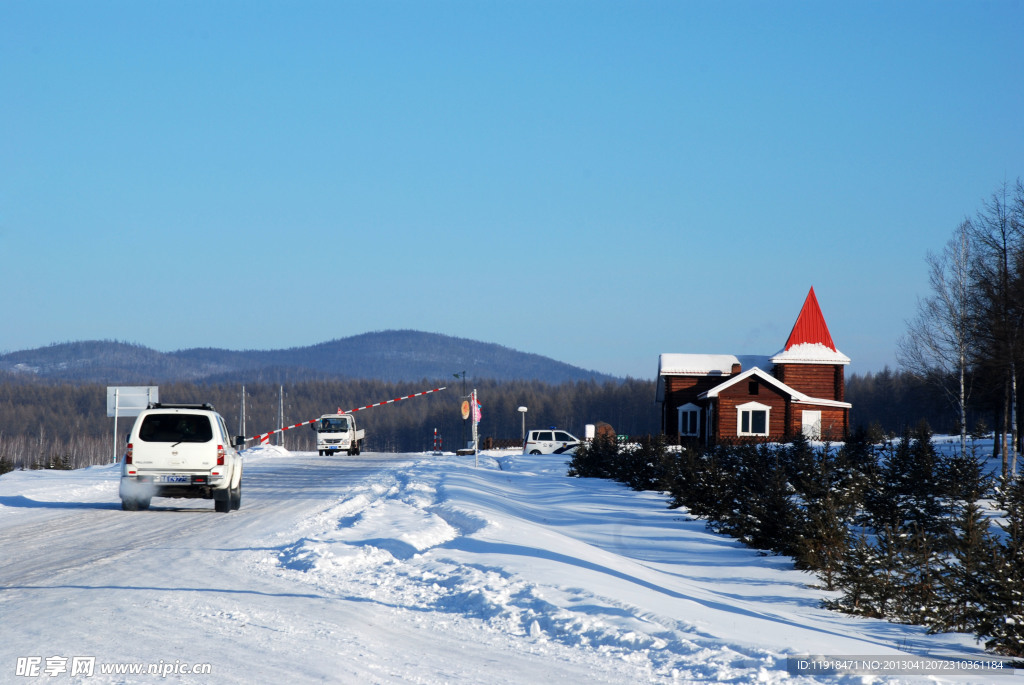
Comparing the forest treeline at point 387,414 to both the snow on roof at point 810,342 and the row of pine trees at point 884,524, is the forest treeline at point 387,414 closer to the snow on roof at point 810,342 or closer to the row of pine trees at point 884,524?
the snow on roof at point 810,342

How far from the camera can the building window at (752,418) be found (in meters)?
48.6

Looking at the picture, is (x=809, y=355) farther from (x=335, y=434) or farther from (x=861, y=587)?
(x=861, y=587)

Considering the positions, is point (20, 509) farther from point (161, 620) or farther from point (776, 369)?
point (776, 369)

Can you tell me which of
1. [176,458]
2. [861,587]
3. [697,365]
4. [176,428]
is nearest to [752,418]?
[697,365]

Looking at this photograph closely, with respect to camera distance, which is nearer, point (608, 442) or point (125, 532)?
point (125, 532)

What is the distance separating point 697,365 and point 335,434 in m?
22.5

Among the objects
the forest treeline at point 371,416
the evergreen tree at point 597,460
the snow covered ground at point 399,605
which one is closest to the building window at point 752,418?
the evergreen tree at point 597,460

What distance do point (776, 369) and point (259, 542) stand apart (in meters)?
46.4

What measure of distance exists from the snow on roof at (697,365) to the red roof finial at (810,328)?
12.5ft

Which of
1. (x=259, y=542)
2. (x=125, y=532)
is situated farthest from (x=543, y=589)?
(x=125, y=532)

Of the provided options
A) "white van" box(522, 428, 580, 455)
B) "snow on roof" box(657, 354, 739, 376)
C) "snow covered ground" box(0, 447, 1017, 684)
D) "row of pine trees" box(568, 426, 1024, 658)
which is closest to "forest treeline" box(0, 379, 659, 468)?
"snow on roof" box(657, 354, 739, 376)

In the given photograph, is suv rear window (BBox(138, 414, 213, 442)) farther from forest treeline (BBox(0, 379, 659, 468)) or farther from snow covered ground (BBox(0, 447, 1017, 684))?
forest treeline (BBox(0, 379, 659, 468))

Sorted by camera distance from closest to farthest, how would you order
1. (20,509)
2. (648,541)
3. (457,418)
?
1. (648,541)
2. (20,509)
3. (457,418)

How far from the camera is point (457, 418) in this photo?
522 feet
